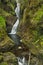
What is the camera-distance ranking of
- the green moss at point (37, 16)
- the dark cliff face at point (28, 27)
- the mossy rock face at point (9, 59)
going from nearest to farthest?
the mossy rock face at point (9, 59) → the dark cliff face at point (28, 27) → the green moss at point (37, 16)

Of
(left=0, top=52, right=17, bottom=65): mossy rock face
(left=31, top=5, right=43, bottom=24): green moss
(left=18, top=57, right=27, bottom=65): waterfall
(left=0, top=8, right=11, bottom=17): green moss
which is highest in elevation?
(left=31, top=5, right=43, bottom=24): green moss

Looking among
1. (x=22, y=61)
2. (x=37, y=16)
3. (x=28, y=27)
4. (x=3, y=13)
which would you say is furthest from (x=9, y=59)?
(x=3, y=13)

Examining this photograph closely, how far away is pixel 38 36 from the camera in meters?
46.8

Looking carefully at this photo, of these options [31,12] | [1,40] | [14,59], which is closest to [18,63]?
[14,59]

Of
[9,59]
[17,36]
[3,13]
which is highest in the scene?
[3,13]

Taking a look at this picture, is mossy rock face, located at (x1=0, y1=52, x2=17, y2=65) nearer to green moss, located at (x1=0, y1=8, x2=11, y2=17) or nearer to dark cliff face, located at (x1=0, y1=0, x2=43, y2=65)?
dark cliff face, located at (x1=0, y1=0, x2=43, y2=65)

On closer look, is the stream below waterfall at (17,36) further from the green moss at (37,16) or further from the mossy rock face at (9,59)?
the green moss at (37,16)

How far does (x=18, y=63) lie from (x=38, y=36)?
8721 mm

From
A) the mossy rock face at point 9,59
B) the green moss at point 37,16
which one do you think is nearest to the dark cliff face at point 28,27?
Answer: the green moss at point 37,16

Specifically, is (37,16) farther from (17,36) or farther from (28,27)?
(17,36)

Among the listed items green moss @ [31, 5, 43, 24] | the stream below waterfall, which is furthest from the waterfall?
green moss @ [31, 5, 43, 24]

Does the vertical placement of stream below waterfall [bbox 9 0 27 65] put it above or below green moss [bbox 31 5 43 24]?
below

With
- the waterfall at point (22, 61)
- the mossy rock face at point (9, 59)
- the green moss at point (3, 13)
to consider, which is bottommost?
the waterfall at point (22, 61)

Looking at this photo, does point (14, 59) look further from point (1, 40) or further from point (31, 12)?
point (31, 12)
